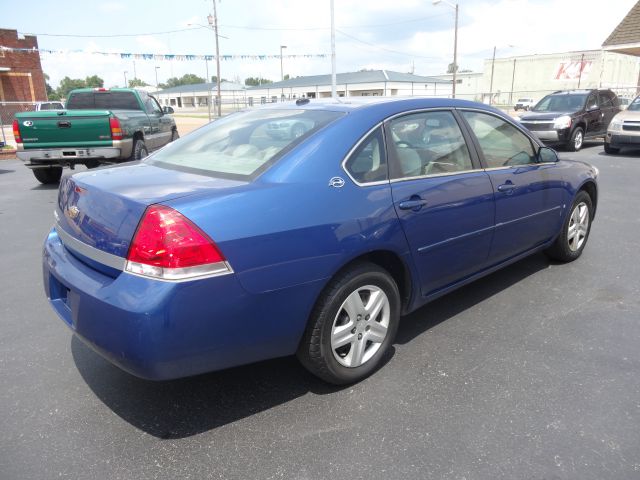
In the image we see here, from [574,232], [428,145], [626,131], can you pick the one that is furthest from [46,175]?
[626,131]

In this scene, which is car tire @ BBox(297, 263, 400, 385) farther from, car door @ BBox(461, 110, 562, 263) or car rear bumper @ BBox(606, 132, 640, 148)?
car rear bumper @ BBox(606, 132, 640, 148)

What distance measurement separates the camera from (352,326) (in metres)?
2.84

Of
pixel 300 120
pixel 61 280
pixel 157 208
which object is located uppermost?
pixel 300 120

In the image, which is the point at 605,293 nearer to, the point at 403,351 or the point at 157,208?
the point at 403,351

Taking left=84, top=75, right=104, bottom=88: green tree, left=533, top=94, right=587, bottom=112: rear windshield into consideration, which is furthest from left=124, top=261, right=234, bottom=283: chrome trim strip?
left=84, top=75, right=104, bottom=88: green tree

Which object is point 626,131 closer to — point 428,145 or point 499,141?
point 499,141

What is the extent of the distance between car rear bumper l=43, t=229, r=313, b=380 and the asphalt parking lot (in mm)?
411

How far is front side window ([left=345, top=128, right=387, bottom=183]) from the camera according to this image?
2.83 meters

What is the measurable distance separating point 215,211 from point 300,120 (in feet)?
3.67

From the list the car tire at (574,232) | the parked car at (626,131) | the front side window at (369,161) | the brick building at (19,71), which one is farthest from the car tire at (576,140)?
the brick building at (19,71)

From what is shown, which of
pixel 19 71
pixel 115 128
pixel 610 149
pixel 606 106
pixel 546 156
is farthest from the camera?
pixel 19 71

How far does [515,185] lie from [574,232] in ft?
4.87

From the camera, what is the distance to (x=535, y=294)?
4.23 meters

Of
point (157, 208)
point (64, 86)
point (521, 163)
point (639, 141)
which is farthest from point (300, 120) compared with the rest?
point (64, 86)
